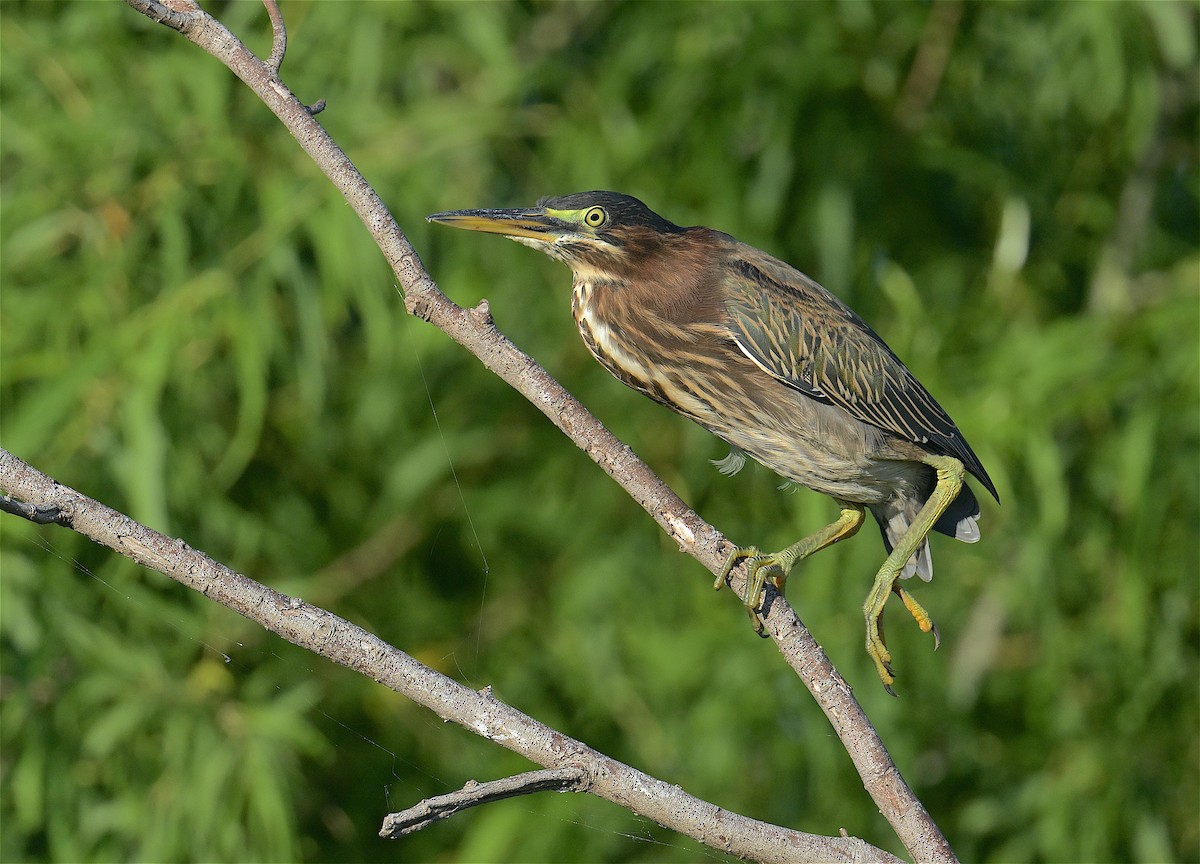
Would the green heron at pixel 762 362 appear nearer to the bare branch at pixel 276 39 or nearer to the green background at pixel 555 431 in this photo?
the bare branch at pixel 276 39

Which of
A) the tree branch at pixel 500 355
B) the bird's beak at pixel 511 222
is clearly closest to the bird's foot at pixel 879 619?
the tree branch at pixel 500 355

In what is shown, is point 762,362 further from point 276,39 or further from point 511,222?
point 276,39

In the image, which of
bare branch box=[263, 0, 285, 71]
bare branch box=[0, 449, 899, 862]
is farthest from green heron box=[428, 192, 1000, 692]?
bare branch box=[0, 449, 899, 862]

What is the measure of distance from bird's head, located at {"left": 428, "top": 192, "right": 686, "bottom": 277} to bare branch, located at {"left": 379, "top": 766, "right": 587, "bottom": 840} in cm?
116

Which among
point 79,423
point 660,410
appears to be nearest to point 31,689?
point 79,423

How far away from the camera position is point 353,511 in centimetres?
380

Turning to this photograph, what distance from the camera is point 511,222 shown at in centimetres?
242

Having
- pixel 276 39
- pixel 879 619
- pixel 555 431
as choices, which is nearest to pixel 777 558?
pixel 879 619

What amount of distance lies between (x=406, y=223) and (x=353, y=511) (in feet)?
2.72

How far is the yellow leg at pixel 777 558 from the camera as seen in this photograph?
83.0 inches

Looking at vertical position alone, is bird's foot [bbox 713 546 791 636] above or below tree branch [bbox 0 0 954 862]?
below

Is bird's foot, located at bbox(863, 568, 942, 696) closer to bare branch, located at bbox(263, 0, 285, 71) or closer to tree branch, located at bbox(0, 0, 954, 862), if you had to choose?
tree branch, located at bbox(0, 0, 954, 862)

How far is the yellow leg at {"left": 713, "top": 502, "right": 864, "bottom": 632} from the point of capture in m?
2.11

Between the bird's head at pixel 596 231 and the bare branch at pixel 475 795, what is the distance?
116cm
